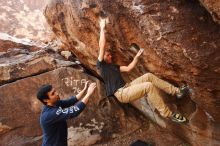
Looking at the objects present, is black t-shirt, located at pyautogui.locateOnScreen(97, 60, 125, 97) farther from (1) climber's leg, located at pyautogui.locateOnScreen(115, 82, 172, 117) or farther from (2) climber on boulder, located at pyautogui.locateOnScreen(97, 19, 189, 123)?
(1) climber's leg, located at pyautogui.locateOnScreen(115, 82, 172, 117)

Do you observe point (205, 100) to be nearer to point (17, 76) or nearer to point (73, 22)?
point (73, 22)

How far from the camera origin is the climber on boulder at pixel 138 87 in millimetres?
6117

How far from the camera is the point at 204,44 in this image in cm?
546

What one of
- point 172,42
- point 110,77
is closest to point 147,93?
point 110,77

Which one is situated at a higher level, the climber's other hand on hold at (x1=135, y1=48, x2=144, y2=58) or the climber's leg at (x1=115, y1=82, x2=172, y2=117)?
the climber's other hand on hold at (x1=135, y1=48, x2=144, y2=58)

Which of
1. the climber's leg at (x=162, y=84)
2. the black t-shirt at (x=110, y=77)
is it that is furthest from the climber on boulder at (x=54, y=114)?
the climber's leg at (x=162, y=84)

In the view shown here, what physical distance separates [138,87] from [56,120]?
167 centimetres

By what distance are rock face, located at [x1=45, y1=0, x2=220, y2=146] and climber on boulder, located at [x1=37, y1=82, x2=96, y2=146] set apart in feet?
5.00

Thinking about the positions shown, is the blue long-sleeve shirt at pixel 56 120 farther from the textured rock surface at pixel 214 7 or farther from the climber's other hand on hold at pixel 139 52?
the textured rock surface at pixel 214 7

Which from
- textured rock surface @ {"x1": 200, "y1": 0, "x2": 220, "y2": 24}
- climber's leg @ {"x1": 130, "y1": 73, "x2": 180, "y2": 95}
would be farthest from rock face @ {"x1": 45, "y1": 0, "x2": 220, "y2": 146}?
climber's leg @ {"x1": 130, "y1": 73, "x2": 180, "y2": 95}

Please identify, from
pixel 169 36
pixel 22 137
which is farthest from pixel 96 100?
pixel 169 36

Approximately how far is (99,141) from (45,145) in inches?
134

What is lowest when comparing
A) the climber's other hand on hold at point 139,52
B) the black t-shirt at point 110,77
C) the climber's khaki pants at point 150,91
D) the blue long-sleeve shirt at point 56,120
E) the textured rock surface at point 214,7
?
the blue long-sleeve shirt at point 56,120

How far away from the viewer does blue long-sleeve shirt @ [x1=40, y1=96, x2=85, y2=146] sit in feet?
17.8
